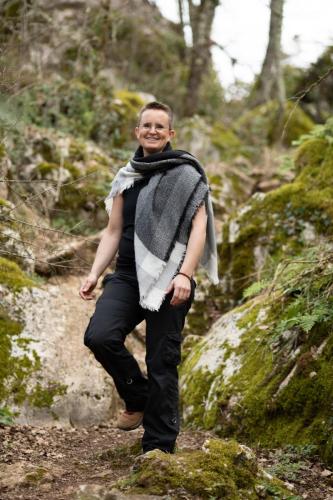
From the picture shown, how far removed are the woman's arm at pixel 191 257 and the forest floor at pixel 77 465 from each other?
1.15m

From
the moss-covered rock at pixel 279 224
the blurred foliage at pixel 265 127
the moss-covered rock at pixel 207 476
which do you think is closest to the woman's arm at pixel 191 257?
the moss-covered rock at pixel 207 476

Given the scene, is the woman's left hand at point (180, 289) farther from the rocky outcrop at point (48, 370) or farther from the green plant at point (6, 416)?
the rocky outcrop at point (48, 370)

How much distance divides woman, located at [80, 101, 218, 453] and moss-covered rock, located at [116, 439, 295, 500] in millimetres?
448

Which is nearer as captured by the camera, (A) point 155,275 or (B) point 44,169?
(A) point 155,275

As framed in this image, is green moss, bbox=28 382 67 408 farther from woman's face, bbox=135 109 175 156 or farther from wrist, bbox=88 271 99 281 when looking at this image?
woman's face, bbox=135 109 175 156

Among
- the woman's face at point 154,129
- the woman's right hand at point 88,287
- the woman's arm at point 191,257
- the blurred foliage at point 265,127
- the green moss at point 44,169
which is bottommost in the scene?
the woman's right hand at point 88,287

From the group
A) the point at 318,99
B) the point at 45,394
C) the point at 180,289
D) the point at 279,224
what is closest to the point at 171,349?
the point at 180,289

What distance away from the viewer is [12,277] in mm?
5625

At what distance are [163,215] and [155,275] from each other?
1.33ft

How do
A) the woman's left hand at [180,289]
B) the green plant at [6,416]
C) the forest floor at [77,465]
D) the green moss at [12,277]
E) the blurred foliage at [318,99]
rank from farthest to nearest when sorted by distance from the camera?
the blurred foliage at [318,99], the green moss at [12,277], the green plant at [6,416], the woman's left hand at [180,289], the forest floor at [77,465]

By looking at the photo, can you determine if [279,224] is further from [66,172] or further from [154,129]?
[66,172]

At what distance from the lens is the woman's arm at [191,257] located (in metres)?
3.47

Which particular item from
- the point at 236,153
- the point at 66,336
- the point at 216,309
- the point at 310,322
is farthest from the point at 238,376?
the point at 236,153

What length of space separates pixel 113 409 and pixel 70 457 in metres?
1.29
